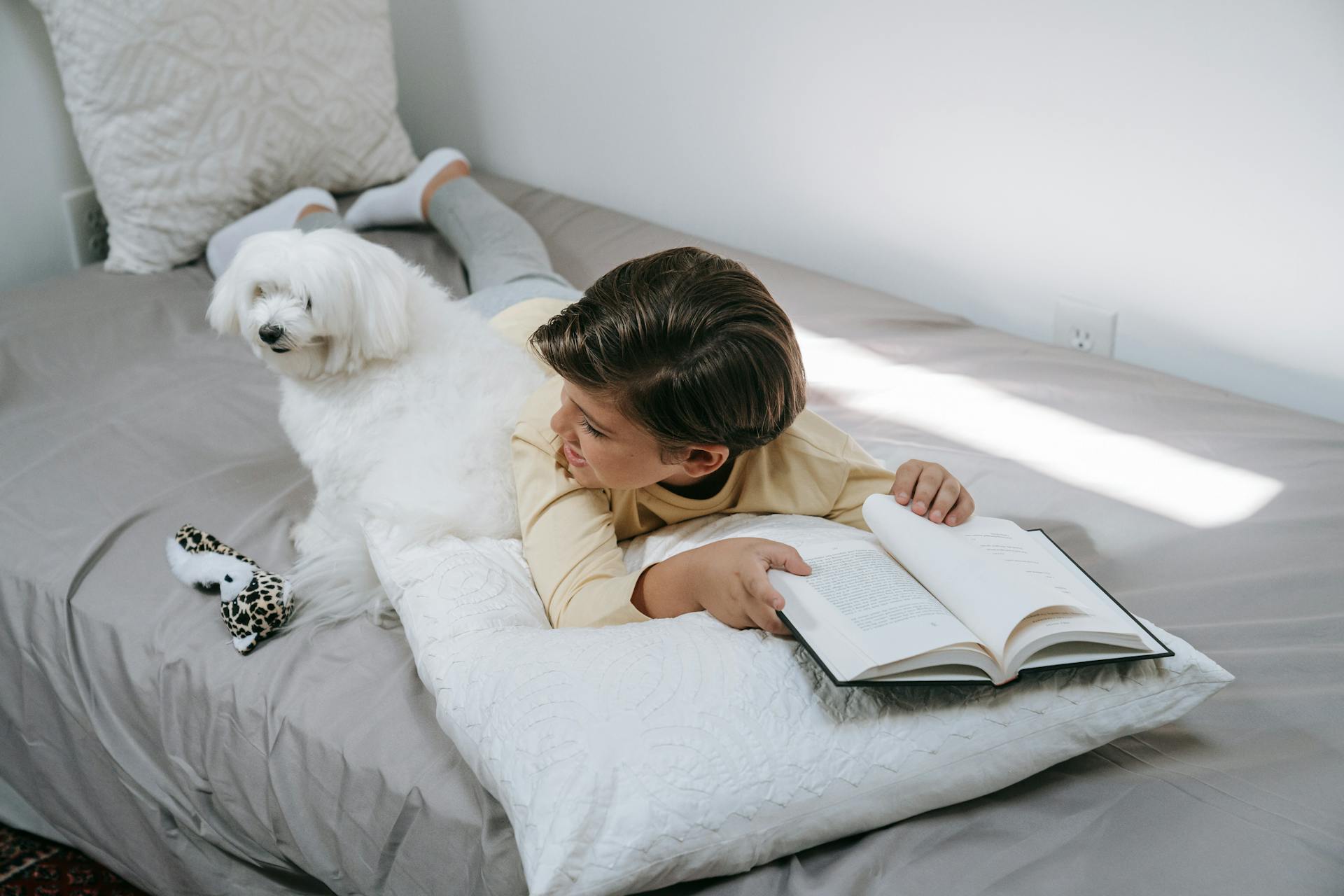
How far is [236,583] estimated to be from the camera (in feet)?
3.60

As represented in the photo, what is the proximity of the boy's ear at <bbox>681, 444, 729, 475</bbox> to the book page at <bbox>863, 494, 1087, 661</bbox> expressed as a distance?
0.15 metres

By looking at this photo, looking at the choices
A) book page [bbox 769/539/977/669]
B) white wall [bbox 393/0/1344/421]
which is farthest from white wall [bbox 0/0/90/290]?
book page [bbox 769/539/977/669]

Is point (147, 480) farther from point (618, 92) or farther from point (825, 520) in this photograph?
point (618, 92)

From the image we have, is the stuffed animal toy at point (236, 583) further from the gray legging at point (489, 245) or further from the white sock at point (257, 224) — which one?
the white sock at point (257, 224)

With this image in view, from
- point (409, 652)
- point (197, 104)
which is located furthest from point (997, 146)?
point (197, 104)

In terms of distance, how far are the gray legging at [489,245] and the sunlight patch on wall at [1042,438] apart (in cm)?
45

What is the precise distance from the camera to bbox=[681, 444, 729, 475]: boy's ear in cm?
99

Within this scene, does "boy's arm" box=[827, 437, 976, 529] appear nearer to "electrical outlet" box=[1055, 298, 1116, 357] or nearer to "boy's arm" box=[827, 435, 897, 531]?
"boy's arm" box=[827, 435, 897, 531]

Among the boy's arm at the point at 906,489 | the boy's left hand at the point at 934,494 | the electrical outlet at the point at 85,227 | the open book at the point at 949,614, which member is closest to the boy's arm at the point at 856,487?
the boy's arm at the point at 906,489

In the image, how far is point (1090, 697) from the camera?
0.81 meters

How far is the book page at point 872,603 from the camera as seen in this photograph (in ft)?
2.50

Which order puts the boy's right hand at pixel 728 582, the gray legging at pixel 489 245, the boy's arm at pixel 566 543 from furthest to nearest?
the gray legging at pixel 489 245 → the boy's arm at pixel 566 543 → the boy's right hand at pixel 728 582

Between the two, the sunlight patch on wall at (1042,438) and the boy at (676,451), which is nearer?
the boy at (676,451)

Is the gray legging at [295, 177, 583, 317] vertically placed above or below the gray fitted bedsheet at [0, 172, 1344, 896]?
Result: above
